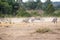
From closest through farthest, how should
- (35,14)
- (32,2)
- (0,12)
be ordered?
(0,12)
(35,14)
(32,2)

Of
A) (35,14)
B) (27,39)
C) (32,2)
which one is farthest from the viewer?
(32,2)

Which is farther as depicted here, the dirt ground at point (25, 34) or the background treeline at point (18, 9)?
the background treeline at point (18, 9)

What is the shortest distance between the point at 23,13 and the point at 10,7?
160 centimetres

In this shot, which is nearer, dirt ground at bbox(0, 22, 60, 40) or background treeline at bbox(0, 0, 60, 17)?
dirt ground at bbox(0, 22, 60, 40)

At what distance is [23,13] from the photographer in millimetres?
24219

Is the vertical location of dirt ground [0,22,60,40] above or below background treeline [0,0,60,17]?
above

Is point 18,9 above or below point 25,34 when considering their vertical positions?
below

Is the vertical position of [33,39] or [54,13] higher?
[33,39]

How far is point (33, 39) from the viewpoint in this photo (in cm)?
993

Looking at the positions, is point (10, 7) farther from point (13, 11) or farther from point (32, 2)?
point (32, 2)

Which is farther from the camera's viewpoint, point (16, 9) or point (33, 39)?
point (16, 9)

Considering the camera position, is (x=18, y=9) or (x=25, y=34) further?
(x=18, y=9)

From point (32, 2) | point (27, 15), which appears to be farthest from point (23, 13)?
point (32, 2)

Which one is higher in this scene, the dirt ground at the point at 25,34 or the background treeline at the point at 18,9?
the dirt ground at the point at 25,34
